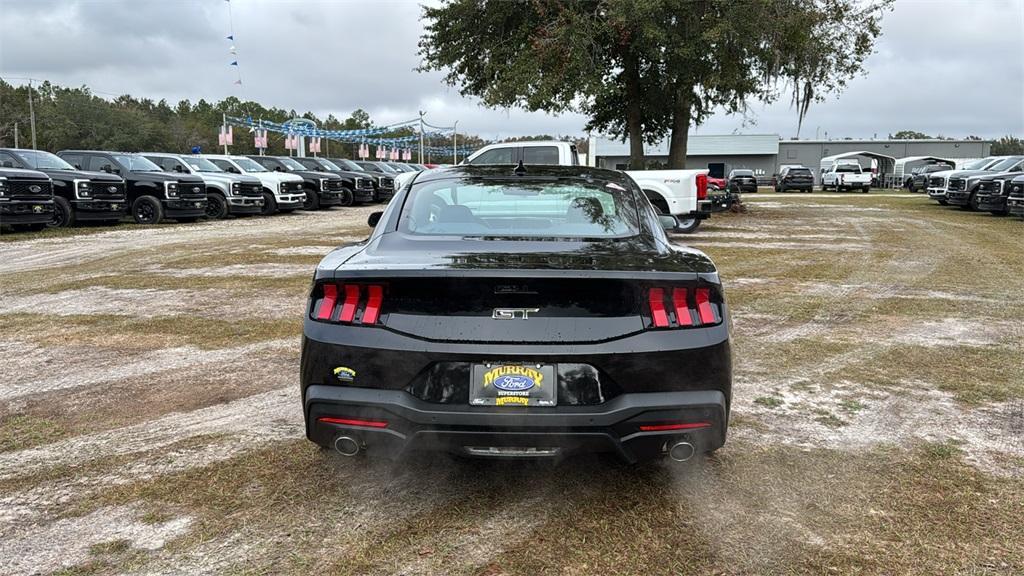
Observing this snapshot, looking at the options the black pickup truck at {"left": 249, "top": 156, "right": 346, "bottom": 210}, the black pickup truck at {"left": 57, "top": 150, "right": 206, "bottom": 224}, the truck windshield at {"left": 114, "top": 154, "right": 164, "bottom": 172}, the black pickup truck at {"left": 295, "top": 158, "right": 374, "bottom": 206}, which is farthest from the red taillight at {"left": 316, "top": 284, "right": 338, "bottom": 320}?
the black pickup truck at {"left": 295, "top": 158, "right": 374, "bottom": 206}

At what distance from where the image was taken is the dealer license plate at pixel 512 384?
2.79 metres

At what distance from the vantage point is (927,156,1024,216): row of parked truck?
1789 cm

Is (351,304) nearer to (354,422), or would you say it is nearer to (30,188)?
(354,422)

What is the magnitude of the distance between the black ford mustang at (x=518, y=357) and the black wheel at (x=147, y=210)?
16.6 metres

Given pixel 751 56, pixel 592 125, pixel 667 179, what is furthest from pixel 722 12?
pixel 592 125

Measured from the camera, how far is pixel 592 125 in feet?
82.1

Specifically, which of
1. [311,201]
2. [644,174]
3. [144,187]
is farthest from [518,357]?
[311,201]

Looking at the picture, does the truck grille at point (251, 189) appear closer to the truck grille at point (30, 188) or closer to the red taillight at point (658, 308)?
the truck grille at point (30, 188)

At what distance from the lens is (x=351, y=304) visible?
116 inches

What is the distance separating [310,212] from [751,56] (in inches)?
539

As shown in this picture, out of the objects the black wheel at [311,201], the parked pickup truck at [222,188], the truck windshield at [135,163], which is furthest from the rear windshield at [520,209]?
the black wheel at [311,201]

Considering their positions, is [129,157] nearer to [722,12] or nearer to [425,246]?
[722,12]

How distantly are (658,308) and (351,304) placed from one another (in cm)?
122

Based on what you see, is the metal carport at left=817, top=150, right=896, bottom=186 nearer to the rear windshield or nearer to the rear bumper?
the rear windshield
